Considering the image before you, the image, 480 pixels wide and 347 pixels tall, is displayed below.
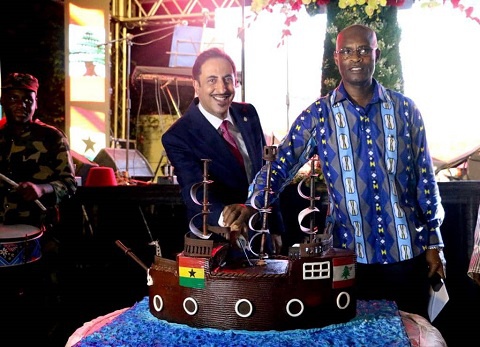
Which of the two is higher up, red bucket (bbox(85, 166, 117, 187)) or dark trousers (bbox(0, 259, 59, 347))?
red bucket (bbox(85, 166, 117, 187))

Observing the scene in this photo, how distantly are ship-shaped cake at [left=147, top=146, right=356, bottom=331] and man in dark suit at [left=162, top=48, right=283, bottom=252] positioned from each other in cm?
73

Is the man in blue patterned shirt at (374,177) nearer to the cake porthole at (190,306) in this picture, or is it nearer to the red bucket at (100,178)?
the cake porthole at (190,306)

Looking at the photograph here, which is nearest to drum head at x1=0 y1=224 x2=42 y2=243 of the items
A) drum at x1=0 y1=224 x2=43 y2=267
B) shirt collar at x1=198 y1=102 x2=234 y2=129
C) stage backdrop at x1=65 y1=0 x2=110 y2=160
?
drum at x1=0 y1=224 x2=43 y2=267

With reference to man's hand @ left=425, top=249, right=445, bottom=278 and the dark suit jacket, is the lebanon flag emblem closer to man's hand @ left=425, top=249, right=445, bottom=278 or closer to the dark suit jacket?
man's hand @ left=425, top=249, right=445, bottom=278

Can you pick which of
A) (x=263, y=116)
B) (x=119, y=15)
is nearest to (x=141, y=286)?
(x=263, y=116)

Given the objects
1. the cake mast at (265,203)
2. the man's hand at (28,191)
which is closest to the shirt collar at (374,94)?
the cake mast at (265,203)

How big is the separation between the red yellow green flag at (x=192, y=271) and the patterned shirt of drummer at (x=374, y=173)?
0.61m

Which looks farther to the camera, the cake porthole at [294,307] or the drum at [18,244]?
the drum at [18,244]

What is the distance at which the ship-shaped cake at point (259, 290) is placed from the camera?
5.91 feet

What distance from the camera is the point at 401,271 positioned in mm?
2469

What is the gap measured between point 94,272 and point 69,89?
6920 millimetres

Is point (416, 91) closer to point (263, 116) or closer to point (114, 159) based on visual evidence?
point (263, 116)

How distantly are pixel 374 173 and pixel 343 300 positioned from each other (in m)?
0.75

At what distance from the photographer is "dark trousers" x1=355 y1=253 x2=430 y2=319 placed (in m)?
2.45
